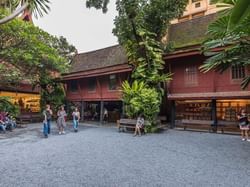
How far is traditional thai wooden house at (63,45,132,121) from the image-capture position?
20156 mm

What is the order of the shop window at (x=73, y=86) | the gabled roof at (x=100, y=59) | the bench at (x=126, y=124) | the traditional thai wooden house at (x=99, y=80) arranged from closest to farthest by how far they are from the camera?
1. the bench at (x=126, y=124)
2. the traditional thai wooden house at (x=99, y=80)
3. the gabled roof at (x=100, y=59)
4. the shop window at (x=73, y=86)

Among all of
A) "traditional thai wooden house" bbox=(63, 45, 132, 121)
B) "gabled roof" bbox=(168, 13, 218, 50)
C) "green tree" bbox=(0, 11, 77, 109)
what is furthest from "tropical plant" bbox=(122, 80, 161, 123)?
"green tree" bbox=(0, 11, 77, 109)

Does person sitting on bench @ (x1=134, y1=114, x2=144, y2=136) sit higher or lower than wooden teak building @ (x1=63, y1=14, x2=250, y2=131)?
lower

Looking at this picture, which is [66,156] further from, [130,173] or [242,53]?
[242,53]

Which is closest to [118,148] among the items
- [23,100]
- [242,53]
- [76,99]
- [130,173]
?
[130,173]

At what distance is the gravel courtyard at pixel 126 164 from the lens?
5.84m

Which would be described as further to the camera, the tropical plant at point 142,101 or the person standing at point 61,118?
the tropical plant at point 142,101

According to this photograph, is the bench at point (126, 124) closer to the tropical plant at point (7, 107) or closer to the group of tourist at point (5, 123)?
the group of tourist at point (5, 123)

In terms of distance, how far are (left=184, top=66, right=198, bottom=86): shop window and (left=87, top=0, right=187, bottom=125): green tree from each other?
4.56ft

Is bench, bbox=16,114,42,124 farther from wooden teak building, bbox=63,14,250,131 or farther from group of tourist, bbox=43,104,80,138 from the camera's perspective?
group of tourist, bbox=43,104,80,138

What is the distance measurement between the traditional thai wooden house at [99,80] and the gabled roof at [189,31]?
4.85 metres

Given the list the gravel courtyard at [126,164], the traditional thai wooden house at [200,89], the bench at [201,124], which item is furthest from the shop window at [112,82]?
the gravel courtyard at [126,164]

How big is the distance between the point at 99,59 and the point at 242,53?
17.3m

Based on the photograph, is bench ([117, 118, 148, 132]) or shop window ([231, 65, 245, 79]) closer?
shop window ([231, 65, 245, 79])
